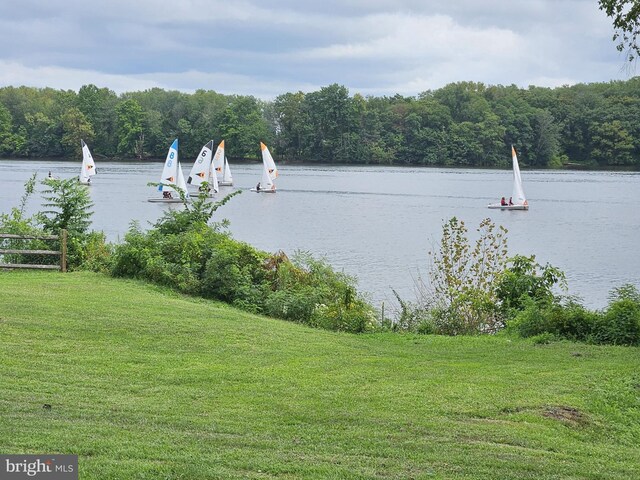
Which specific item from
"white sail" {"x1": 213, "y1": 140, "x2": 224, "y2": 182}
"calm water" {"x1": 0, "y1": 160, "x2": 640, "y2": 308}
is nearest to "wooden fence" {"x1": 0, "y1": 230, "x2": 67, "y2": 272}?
"calm water" {"x1": 0, "y1": 160, "x2": 640, "y2": 308}

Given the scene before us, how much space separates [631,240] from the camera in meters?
45.8

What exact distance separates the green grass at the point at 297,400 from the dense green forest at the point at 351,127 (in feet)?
397

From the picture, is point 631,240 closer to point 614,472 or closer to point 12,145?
point 614,472

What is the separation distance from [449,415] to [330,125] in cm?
13249

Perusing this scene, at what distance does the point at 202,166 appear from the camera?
64.9 m

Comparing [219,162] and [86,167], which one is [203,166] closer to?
[219,162]

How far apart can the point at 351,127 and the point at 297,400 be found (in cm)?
13259

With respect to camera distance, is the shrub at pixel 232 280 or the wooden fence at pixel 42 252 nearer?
the shrub at pixel 232 280

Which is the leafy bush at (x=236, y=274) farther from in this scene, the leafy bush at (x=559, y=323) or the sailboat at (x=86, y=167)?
the sailboat at (x=86, y=167)

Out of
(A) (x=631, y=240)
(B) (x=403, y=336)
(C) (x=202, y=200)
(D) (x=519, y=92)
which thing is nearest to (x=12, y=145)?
(D) (x=519, y=92)

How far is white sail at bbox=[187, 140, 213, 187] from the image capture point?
63.5 meters

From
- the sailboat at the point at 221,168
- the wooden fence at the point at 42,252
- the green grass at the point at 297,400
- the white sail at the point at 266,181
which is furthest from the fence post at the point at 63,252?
the sailboat at the point at 221,168

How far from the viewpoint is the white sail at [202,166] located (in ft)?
208

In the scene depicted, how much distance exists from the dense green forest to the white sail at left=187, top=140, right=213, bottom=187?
71.4 m
